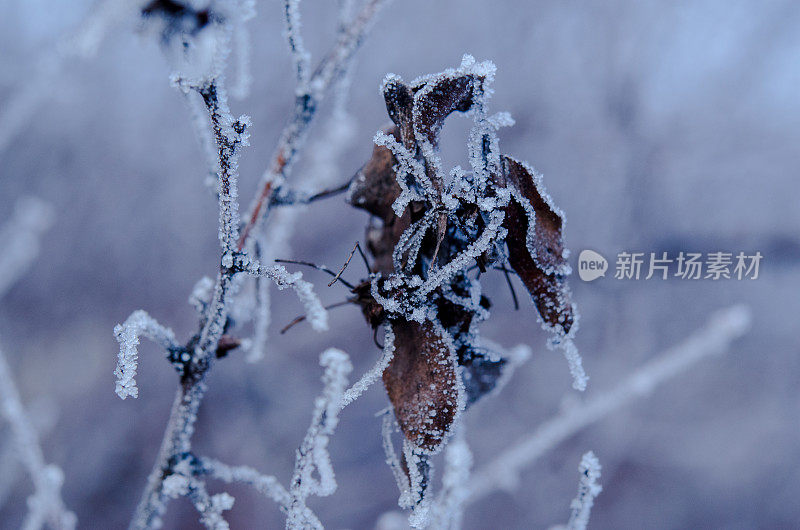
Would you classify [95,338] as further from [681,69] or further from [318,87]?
[681,69]

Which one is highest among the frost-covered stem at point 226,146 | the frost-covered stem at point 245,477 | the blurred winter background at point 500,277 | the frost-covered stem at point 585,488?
the blurred winter background at point 500,277

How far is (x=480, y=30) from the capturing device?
4.83 ft

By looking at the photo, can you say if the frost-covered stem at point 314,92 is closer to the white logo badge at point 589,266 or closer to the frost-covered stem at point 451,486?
the frost-covered stem at point 451,486

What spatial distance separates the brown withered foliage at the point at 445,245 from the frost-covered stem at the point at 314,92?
71 mm

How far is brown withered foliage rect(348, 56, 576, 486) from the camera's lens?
0.34m

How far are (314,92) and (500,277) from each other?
1129 millimetres

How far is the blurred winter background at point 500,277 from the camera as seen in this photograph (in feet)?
4.79

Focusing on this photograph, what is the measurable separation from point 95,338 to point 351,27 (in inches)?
70.1

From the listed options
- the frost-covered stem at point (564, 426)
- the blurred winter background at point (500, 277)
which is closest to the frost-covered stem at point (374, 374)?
the frost-covered stem at point (564, 426)

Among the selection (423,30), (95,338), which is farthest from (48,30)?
(423,30)

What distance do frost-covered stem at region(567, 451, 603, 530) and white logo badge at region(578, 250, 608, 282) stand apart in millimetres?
283

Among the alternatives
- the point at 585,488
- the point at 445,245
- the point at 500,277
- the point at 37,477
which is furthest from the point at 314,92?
the point at 500,277

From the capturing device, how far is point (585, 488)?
43cm

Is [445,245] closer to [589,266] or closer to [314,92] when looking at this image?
[314,92]
